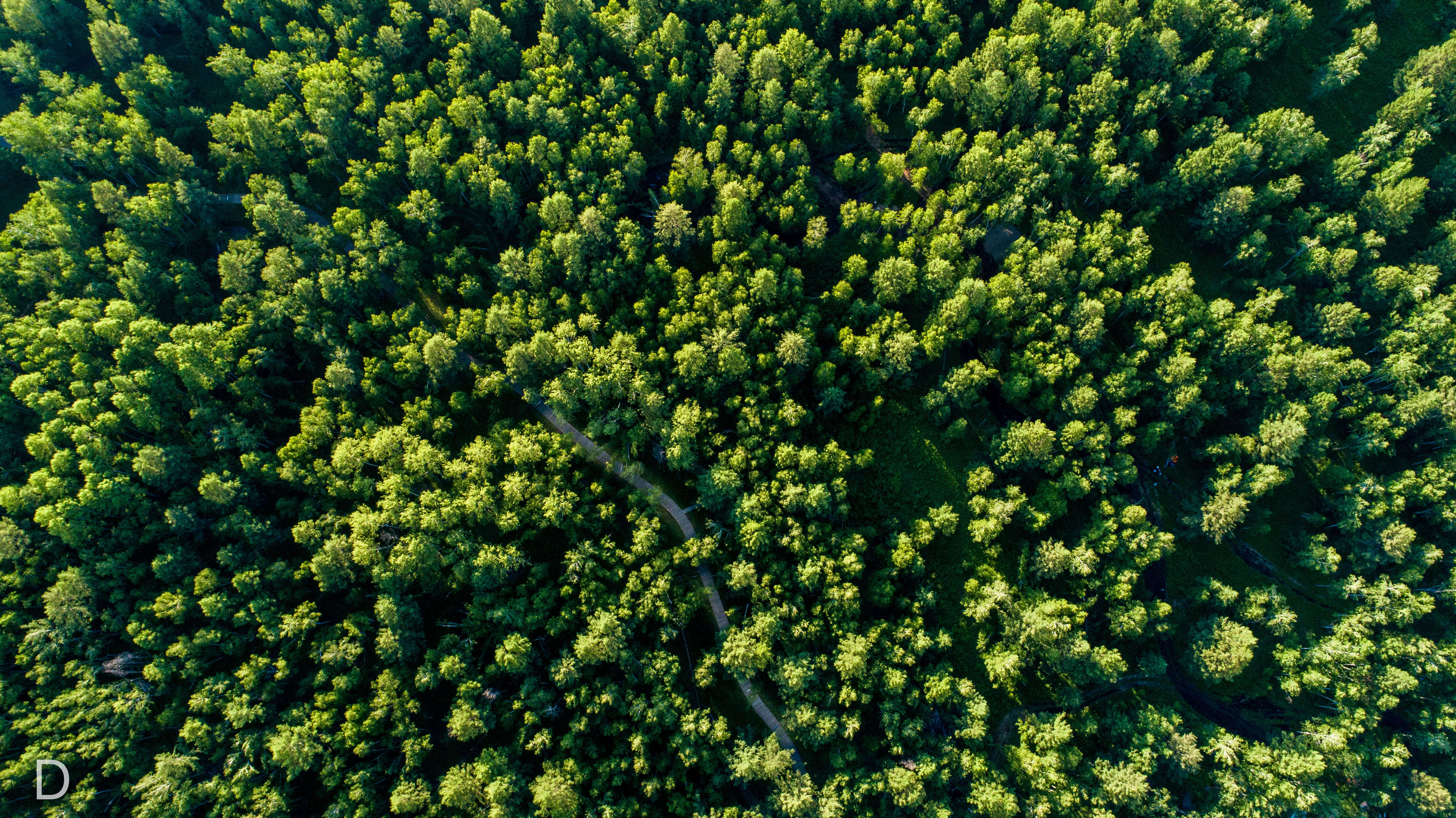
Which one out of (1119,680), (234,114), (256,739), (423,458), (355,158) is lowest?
(1119,680)

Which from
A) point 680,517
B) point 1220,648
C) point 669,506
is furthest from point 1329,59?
point 669,506

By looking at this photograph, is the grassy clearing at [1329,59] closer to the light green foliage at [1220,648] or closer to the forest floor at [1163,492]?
the forest floor at [1163,492]

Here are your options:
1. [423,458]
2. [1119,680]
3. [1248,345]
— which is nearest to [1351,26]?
[1248,345]

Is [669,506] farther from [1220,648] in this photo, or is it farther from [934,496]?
[1220,648]

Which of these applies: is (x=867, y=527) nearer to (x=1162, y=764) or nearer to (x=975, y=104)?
(x=1162, y=764)

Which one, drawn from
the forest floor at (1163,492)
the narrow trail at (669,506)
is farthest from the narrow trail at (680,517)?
the forest floor at (1163,492)
